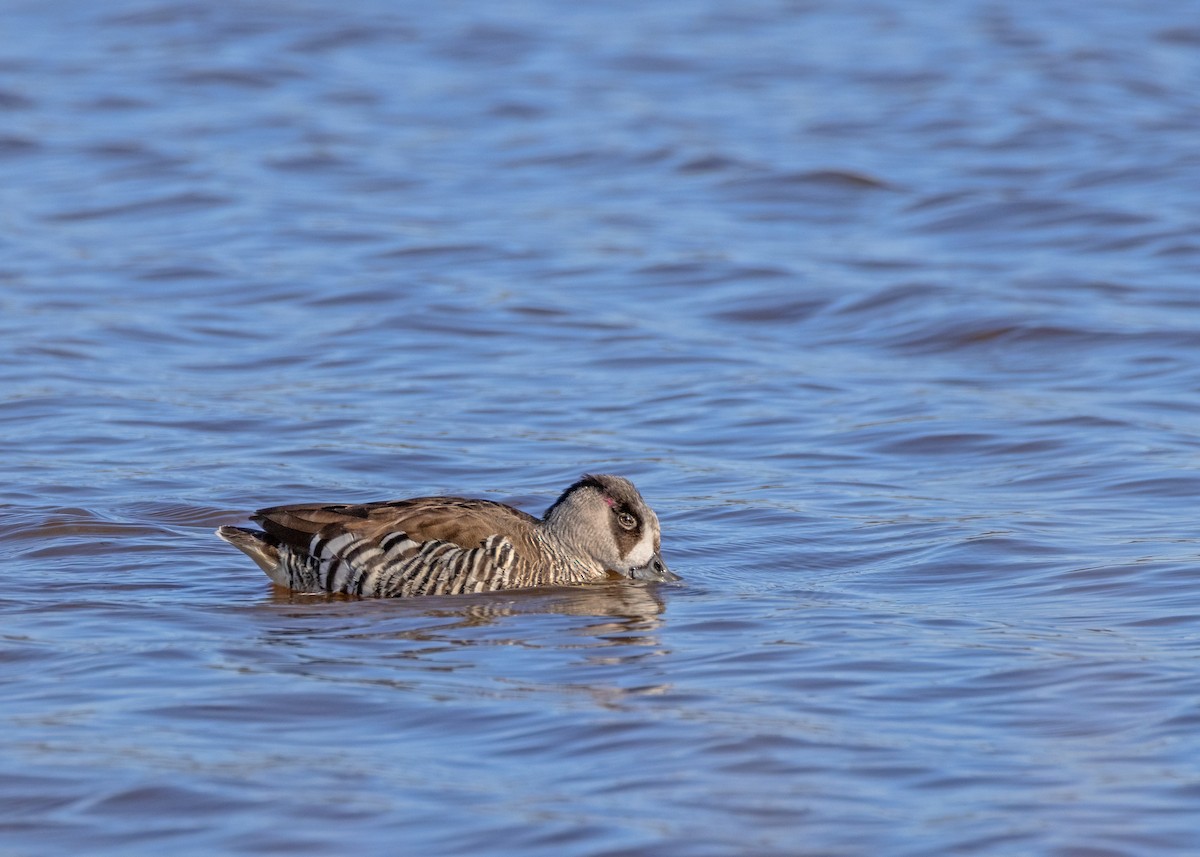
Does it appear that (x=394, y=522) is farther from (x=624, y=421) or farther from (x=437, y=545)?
(x=624, y=421)

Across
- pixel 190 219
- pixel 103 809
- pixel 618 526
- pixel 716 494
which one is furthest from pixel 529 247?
pixel 103 809

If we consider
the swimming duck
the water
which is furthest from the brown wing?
the water

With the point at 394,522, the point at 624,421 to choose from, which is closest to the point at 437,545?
the point at 394,522

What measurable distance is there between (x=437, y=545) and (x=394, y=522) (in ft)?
0.77

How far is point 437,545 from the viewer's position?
9.20m

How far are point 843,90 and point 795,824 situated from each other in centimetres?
1918

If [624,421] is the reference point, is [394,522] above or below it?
above

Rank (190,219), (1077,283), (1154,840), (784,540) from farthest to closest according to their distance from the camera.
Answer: (190,219) → (1077,283) → (784,540) → (1154,840)

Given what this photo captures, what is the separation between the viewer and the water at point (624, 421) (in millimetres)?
6770

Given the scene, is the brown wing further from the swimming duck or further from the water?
the water

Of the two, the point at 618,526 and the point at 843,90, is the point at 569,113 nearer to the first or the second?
the point at 843,90

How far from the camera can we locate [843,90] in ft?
80.7

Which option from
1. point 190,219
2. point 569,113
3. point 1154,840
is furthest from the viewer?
point 569,113

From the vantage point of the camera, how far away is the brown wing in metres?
9.24
